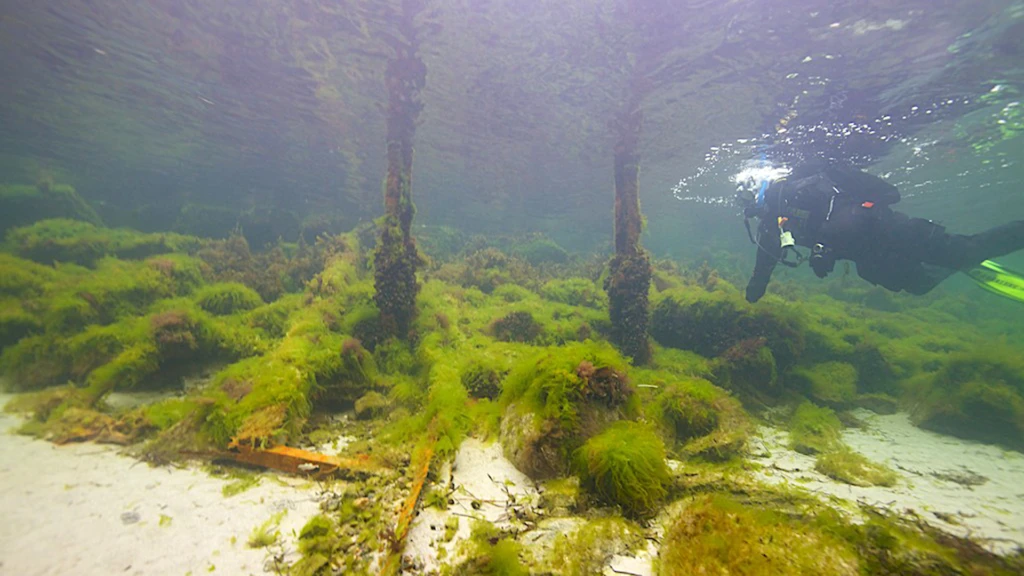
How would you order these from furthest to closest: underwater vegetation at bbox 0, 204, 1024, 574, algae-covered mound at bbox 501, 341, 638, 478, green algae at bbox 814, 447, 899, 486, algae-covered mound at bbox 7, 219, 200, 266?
1. algae-covered mound at bbox 7, 219, 200, 266
2. green algae at bbox 814, 447, 899, 486
3. algae-covered mound at bbox 501, 341, 638, 478
4. underwater vegetation at bbox 0, 204, 1024, 574

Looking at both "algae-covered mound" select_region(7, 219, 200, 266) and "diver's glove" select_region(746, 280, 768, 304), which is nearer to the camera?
"diver's glove" select_region(746, 280, 768, 304)

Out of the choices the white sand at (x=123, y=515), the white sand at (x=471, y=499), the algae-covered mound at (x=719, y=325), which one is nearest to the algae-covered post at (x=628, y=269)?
the algae-covered mound at (x=719, y=325)

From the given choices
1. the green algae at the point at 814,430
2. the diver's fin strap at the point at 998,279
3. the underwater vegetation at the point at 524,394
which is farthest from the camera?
the diver's fin strap at the point at 998,279

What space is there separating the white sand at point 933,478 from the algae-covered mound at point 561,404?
1600 millimetres

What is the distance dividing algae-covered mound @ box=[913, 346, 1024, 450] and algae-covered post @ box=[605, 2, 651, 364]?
4.51 meters

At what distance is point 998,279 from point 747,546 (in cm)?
942

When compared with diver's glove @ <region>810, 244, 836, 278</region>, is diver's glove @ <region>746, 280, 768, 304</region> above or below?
below

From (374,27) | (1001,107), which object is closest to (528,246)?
(374,27)

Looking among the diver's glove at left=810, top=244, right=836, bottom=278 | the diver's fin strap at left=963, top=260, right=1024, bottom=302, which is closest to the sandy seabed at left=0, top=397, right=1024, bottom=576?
the diver's glove at left=810, top=244, right=836, bottom=278

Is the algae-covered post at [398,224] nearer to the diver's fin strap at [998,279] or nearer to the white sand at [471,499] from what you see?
the white sand at [471,499]

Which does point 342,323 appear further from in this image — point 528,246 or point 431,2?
point 528,246

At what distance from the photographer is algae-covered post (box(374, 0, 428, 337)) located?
680 cm

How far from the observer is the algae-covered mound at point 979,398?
17.5 ft

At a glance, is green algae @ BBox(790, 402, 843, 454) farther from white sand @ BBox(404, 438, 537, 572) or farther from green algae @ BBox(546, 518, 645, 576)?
white sand @ BBox(404, 438, 537, 572)
